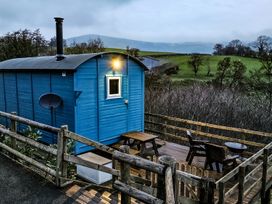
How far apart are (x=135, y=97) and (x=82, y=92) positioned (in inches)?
90.6

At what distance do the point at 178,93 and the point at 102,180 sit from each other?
8187 mm

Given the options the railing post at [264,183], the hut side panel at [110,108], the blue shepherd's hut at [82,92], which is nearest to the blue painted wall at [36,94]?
the blue shepherd's hut at [82,92]

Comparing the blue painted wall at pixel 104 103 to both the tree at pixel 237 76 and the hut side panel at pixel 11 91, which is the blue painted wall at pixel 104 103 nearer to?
the hut side panel at pixel 11 91

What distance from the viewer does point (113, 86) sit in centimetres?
759

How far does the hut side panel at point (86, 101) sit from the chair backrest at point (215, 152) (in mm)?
3302

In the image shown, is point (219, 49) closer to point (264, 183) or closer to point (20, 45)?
point (20, 45)

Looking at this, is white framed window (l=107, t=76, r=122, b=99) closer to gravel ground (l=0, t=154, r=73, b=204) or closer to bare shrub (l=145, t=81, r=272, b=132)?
gravel ground (l=0, t=154, r=73, b=204)

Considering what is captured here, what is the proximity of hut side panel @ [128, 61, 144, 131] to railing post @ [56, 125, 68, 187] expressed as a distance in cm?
456

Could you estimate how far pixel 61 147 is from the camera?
12.4ft

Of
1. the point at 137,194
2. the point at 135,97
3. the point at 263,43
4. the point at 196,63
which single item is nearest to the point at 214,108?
the point at 135,97

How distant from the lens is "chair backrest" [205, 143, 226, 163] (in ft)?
18.6

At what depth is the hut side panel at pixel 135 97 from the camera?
8203 millimetres

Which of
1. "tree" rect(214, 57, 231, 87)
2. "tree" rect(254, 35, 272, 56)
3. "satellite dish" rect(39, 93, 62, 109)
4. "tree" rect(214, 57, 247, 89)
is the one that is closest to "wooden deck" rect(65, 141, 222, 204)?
"satellite dish" rect(39, 93, 62, 109)

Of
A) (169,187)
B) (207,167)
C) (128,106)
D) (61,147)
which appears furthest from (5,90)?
(169,187)
